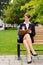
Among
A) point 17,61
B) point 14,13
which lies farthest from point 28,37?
point 14,13

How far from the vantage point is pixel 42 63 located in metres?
7.49

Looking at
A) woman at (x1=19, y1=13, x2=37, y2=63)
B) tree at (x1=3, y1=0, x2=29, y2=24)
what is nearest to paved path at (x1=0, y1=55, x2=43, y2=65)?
woman at (x1=19, y1=13, x2=37, y2=63)

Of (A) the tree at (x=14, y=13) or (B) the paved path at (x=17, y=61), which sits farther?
(A) the tree at (x=14, y=13)

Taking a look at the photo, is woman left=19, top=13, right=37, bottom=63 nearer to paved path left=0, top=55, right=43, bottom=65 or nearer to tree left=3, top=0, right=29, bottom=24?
paved path left=0, top=55, right=43, bottom=65

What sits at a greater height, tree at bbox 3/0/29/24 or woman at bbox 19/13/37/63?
woman at bbox 19/13/37/63

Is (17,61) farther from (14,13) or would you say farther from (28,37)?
(14,13)

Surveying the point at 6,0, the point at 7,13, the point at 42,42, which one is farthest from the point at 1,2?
the point at 42,42

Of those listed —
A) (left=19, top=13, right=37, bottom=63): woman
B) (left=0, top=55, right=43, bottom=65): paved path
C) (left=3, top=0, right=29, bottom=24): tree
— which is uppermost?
(left=19, top=13, right=37, bottom=63): woman

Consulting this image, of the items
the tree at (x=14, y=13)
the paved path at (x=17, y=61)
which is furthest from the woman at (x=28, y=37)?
the tree at (x=14, y=13)

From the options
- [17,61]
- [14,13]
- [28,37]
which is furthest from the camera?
[14,13]

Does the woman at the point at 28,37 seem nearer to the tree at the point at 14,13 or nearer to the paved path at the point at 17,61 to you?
the paved path at the point at 17,61

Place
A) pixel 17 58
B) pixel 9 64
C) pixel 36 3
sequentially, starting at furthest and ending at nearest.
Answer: pixel 36 3
pixel 17 58
pixel 9 64

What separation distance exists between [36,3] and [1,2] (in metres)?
61.8

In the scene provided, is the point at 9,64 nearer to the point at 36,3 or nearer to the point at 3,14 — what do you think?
the point at 36,3
